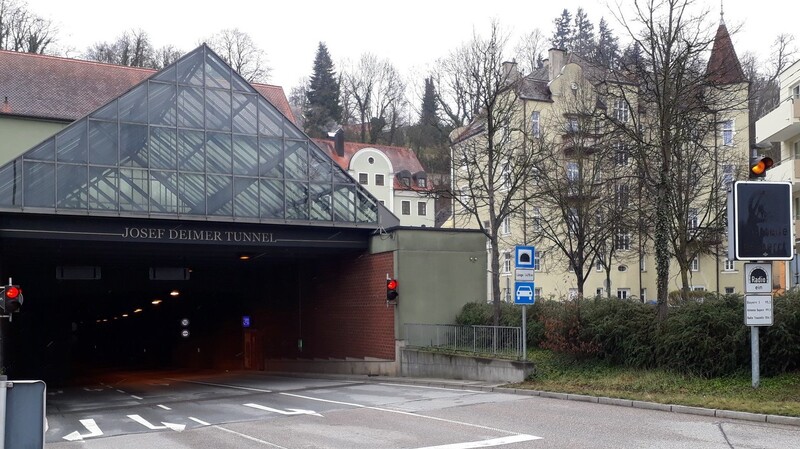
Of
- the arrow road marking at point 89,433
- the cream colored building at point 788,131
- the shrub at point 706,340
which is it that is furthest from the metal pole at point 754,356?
the cream colored building at point 788,131

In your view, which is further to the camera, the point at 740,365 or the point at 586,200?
the point at 586,200

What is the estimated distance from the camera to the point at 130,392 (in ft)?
109

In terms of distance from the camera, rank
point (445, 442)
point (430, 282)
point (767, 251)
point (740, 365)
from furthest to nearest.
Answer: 1. point (430, 282)
2. point (740, 365)
3. point (767, 251)
4. point (445, 442)

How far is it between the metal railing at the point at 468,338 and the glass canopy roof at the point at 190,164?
495 cm

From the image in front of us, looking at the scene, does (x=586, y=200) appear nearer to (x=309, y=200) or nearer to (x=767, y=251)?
(x=309, y=200)

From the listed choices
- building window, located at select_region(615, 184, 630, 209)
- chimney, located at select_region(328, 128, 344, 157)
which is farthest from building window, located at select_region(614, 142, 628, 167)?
chimney, located at select_region(328, 128, 344, 157)

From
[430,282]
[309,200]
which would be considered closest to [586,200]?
[430,282]

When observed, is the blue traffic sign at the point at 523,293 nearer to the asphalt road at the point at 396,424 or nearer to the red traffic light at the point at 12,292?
the asphalt road at the point at 396,424

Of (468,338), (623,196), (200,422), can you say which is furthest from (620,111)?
(200,422)

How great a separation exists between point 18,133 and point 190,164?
14213mm

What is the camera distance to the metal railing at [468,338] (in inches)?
940

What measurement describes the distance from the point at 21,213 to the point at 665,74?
19020 millimetres

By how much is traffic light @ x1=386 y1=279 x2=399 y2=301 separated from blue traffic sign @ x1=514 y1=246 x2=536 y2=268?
279 inches

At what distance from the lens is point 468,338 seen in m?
26.2
